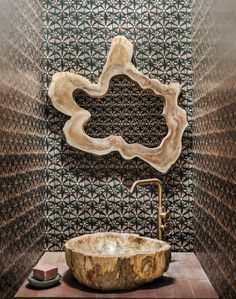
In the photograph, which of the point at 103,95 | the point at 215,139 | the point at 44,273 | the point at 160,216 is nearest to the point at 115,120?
the point at 103,95

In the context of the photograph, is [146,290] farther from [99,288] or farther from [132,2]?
[132,2]

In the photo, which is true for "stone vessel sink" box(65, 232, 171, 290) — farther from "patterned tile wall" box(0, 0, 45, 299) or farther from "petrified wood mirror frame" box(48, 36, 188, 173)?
"petrified wood mirror frame" box(48, 36, 188, 173)

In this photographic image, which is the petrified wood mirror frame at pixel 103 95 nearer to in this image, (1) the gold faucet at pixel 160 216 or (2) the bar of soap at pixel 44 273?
(1) the gold faucet at pixel 160 216

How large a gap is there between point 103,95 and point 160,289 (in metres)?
1.08

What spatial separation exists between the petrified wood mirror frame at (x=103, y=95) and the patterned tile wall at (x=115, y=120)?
0.07 metres

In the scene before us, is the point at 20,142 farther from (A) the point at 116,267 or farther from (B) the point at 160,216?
(B) the point at 160,216

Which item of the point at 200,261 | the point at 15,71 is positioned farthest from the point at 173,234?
the point at 15,71

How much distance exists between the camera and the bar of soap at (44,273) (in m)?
2.01

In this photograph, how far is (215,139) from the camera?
1977mm

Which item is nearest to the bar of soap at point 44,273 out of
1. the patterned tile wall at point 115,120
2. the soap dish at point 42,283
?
the soap dish at point 42,283

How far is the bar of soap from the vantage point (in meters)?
2.01

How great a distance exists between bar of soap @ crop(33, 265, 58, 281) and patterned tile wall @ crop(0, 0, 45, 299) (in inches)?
2.8

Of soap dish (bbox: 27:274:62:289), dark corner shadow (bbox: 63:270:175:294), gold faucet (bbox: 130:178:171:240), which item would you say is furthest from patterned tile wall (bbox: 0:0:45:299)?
gold faucet (bbox: 130:178:171:240)

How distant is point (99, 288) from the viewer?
1.91 meters
